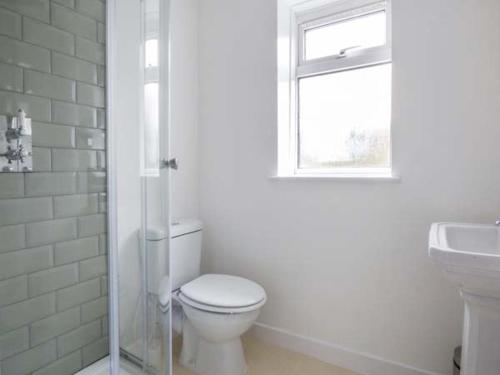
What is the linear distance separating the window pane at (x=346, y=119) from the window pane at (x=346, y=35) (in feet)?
0.49

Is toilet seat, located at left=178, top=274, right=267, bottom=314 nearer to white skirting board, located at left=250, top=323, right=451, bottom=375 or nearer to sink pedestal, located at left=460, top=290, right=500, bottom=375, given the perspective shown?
white skirting board, located at left=250, top=323, right=451, bottom=375

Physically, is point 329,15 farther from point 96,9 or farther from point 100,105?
point 100,105

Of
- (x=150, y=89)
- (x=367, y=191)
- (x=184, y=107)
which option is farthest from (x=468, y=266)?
(x=184, y=107)

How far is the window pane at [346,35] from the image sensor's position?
1.64m

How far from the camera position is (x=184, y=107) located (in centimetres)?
197

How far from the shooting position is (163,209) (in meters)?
1.37

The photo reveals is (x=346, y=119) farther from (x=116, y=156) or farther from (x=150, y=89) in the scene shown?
(x=116, y=156)

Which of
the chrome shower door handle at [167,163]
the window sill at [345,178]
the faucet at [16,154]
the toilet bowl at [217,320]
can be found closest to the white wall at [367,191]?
the window sill at [345,178]

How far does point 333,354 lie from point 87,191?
59.4 inches

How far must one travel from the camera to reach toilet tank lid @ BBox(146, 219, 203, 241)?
1.35 meters

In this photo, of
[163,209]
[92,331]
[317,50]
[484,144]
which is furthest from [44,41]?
[484,144]

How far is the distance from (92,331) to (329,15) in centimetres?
209

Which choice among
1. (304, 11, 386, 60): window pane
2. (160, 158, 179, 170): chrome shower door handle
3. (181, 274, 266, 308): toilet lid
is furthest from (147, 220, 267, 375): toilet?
(304, 11, 386, 60): window pane

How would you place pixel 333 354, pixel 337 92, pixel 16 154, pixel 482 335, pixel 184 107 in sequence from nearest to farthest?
pixel 482 335 → pixel 16 154 → pixel 333 354 → pixel 337 92 → pixel 184 107
